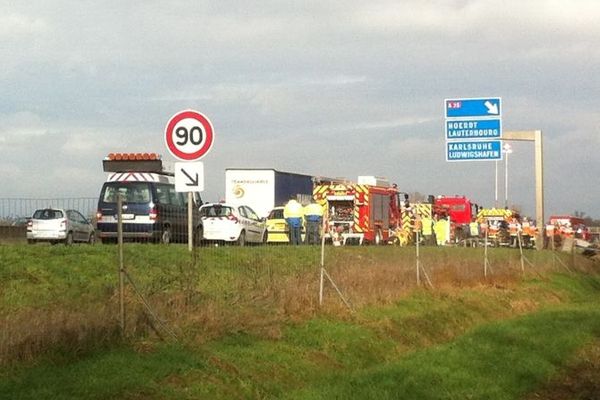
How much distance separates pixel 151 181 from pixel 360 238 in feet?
60.9

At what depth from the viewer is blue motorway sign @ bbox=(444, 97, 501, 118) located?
3120cm

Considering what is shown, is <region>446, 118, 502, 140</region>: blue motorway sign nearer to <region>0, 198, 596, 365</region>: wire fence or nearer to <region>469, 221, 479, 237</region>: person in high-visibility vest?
<region>0, 198, 596, 365</region>: wire fence

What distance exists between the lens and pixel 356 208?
42.1 meters

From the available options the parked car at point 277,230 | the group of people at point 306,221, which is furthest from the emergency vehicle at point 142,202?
the parked car at point 277,230

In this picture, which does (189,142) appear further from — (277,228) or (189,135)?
(277,228)

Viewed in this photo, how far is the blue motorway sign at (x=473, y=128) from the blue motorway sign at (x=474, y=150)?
0.21 m

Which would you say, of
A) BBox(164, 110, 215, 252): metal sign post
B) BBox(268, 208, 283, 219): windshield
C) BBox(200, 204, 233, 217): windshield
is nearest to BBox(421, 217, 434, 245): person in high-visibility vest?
BBox(268, 208, 283, 219): windshield

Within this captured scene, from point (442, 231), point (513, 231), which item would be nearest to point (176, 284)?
point (442, 231)

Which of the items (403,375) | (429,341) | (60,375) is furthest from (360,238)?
(60,375)

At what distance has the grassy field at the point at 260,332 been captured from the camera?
1022cm

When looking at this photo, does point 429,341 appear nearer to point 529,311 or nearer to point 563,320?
point 563,320

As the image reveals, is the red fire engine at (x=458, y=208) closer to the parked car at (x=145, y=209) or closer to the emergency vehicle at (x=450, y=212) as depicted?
the emergency vehicle at (x=450, y=212)

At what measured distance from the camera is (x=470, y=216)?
6306 cm

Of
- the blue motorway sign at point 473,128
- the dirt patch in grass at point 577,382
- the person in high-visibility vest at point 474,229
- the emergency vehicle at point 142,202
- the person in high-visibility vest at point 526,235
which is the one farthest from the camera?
the person in high-visibility vest at point 474,229
